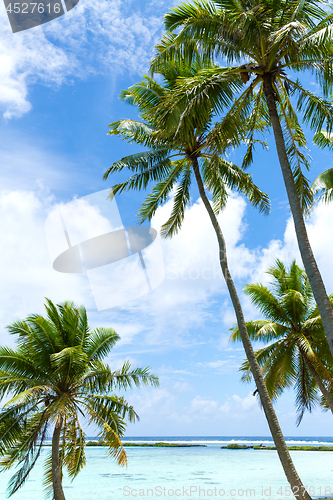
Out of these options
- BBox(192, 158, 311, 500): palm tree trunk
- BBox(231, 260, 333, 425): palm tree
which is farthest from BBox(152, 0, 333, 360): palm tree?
BBox(231, 260, 333, 425): palm tree

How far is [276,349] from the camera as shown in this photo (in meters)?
14.5

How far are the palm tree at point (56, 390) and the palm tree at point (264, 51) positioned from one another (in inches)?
304

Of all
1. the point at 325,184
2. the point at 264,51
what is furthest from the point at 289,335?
the point at 264,51

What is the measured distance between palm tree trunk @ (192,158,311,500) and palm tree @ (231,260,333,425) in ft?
12.3

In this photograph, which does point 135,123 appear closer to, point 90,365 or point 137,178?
point 137,178

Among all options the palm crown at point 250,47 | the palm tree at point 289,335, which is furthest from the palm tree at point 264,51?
the palm tree at point 289,335

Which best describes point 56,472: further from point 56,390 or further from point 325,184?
point 325,184

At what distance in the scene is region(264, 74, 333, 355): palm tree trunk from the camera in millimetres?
7208

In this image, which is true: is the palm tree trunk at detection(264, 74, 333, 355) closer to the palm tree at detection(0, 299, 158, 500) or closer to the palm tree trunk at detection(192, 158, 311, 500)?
the palm tree trunk at detection(192, 158, 311, 500)

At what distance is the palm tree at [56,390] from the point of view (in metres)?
11.8

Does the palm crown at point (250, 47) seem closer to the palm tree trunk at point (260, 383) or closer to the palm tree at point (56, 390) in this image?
the palm tree trunk at point (260, 383)

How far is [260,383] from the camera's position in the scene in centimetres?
945

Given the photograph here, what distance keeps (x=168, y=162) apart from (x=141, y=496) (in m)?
21.4

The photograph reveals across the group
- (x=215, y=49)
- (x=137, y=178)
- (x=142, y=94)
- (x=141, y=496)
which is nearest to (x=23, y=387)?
(x=137, y=178)
